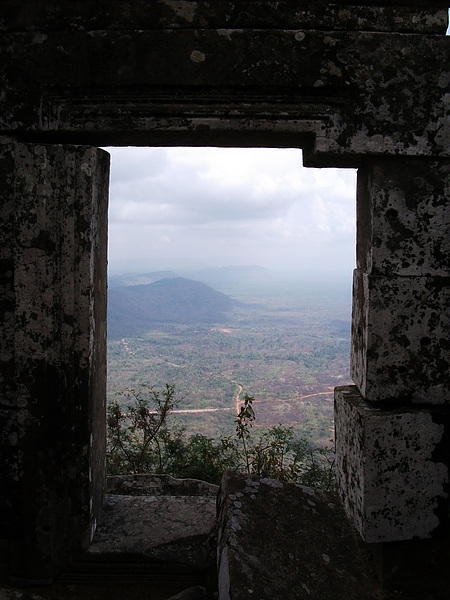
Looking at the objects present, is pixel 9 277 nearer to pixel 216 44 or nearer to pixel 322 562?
pixel 216 44

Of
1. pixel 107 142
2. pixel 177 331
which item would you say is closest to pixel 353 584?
pixel 107 142

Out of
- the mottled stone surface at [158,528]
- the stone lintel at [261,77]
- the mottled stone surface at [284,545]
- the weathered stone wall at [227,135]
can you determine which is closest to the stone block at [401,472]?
the weathered stone wall at [227,135]

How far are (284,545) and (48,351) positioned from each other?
1.47 m

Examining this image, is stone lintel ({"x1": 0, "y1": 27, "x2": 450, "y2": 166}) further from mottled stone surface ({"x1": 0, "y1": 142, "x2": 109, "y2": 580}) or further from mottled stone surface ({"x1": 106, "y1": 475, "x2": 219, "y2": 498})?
mottled stone surface ({"x1": 106, "y1": 475, "x2": 219, "y2": 498})

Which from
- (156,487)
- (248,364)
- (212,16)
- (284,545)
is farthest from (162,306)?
(284,545)

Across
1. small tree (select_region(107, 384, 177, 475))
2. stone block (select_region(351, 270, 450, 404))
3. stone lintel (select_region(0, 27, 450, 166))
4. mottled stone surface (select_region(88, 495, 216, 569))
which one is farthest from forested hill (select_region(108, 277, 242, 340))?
stone block (select_region(351, 270, 450, 404))

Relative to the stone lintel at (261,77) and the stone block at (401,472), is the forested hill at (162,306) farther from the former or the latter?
the stone block at (401,472)

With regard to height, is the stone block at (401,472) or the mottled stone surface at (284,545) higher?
the stone block at (401,472)

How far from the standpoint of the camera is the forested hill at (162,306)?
75.4ft

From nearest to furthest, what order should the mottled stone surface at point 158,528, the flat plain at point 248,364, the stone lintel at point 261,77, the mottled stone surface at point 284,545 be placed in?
1. the mottled stone surface at point 284,545
2. the stone lintel at point 261,77
3. the mottled stone surface at point 158,528
4. the flat plain at point 248,364

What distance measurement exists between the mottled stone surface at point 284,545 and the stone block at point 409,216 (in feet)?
4.13

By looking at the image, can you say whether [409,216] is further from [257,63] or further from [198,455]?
[198,455]

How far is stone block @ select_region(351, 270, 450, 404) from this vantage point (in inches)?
89.6

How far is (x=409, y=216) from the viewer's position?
7.44 feet
